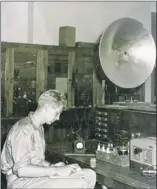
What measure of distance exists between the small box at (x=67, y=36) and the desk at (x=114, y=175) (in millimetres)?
564

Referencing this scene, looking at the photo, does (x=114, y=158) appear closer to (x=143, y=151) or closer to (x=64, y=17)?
(x=143, y=151)

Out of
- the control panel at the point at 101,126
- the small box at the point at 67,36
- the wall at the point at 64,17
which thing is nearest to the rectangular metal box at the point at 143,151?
the wall at the point at 64,17

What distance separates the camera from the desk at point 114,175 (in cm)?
121

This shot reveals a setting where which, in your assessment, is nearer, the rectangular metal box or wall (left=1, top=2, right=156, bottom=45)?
the rectangular metal box

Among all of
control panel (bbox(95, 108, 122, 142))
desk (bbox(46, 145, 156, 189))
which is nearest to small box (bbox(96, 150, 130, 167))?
desk (bbox(46, 145, 156, 189))

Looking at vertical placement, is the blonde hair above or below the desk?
above

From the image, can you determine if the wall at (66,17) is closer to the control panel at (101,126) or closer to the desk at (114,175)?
the control panel at (101,126)

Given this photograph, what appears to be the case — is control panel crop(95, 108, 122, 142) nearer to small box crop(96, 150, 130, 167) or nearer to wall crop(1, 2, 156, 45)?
small box crop(96, 150, 130, 167)

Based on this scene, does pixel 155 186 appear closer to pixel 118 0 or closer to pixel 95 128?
pixel 95 128

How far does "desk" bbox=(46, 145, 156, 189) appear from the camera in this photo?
3.96 ft

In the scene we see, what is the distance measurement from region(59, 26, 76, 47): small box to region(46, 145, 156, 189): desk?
22.2 inches

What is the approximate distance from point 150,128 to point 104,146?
1.07 feet

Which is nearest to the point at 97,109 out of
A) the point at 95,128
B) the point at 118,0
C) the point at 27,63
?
the point at 95,128

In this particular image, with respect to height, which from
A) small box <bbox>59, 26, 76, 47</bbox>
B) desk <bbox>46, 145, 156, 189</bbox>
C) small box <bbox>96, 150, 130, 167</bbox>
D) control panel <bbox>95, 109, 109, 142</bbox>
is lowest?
desk <bbox>46, 145, 156, 189</bbox>
